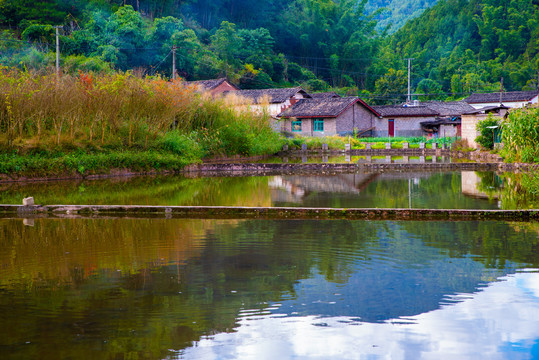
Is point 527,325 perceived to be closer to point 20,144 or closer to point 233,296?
point 233,296

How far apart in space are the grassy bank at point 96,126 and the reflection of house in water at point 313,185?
6.49 m

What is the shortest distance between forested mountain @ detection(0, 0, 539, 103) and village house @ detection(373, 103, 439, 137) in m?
16.7

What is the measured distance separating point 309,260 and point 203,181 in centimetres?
1367

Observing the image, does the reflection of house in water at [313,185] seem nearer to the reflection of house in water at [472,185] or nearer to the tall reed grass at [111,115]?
the reflection of house in water at [472,185]

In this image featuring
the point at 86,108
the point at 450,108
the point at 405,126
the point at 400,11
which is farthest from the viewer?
the point at 400,11

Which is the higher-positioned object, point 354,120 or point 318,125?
point 354,120

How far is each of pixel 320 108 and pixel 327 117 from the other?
1325mm

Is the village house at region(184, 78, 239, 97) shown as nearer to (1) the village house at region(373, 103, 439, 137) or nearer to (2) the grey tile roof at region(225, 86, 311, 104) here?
(2) the grey tile roof at region(225, 86, 311, 104)

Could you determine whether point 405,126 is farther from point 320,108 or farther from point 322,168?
point 322,168

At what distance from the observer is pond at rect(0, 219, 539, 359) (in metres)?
5.05

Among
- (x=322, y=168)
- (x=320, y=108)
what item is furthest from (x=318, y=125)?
(x=322, y=168)

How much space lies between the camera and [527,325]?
547 centimetres

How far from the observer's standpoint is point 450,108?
55.1 metres

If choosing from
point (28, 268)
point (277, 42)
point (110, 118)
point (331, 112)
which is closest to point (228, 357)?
point (28, 268)
